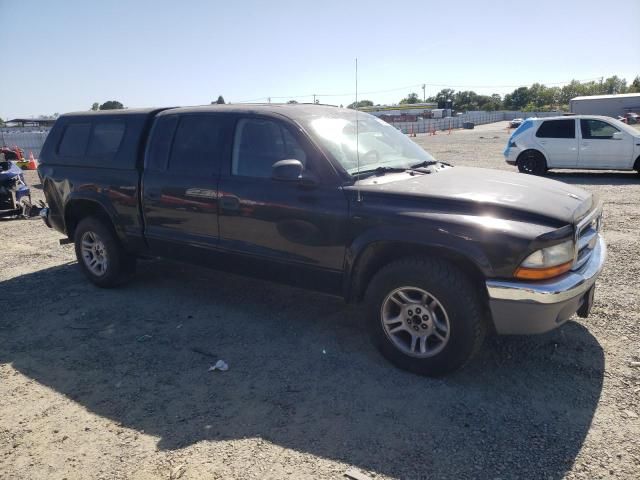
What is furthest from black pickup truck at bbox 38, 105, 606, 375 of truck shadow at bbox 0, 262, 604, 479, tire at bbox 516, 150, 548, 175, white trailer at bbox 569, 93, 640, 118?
white trailer at bbox 569, 93, 640, 118

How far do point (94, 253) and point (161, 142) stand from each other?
5.43 ft

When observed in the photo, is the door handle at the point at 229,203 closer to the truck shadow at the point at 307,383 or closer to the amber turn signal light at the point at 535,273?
the truck shadow at the point at 307,383

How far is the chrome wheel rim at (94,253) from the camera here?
17.5 feet

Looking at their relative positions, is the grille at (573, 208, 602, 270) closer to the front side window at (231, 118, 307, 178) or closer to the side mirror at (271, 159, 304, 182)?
the side mirror at (271, 159, 304, 182)

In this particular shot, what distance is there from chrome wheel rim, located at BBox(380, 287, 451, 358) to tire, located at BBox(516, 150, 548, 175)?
11.1 meters

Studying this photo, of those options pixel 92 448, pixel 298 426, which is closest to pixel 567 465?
pixel 298 426

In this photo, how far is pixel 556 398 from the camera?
312cm

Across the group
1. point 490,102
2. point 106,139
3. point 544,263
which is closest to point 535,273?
point 544,263

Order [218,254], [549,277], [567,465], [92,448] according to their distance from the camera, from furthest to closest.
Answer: [218,254]
[549,277]
[92,448]
[567,465]

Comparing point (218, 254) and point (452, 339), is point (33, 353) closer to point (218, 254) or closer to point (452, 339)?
point (218, 254)

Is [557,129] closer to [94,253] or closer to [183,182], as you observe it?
[183,182]

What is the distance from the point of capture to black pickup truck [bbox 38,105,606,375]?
3049mm

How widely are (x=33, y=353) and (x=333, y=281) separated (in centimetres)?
258

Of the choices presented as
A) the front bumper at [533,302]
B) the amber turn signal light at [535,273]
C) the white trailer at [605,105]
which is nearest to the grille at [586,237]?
the front bumper at [533,302]
